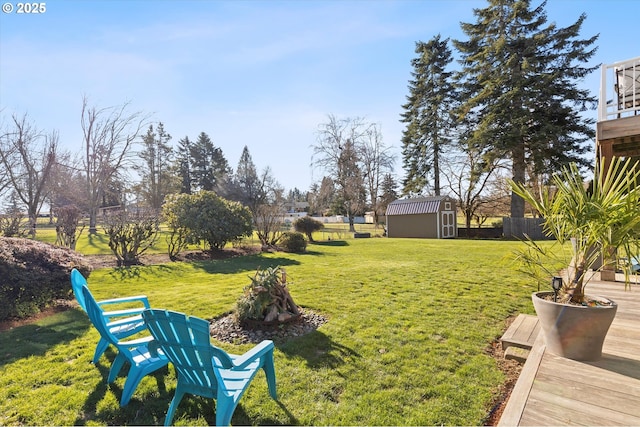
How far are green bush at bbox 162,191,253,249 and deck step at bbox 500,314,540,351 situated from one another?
380 inches

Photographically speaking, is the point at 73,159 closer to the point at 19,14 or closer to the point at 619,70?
the point at 19,14

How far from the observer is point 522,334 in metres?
3.30

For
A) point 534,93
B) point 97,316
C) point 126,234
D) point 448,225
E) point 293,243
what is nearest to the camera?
point 97,316

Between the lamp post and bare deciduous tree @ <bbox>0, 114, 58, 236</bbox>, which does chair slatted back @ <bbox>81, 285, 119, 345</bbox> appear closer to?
the lamp post

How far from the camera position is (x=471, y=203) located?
860 inches

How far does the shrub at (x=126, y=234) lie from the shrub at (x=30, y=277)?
3.94 m

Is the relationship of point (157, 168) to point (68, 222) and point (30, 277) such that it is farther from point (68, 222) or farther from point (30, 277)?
point (30, 277)

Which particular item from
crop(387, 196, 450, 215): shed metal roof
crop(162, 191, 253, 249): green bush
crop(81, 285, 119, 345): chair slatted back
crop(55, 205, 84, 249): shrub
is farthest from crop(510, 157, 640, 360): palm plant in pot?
crop(387, 196, 450, 215): shed metal roof

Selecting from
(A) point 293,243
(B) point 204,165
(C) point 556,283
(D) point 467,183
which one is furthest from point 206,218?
(B) point 204,165

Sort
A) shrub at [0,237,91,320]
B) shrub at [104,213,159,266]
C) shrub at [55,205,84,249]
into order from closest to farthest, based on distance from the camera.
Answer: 1. shrub at [0,237,91,320]
2. shrub at [104,213,159,266]
3. shrub at [55,205,84,249]

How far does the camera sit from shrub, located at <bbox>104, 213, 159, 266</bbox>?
8.83 metres

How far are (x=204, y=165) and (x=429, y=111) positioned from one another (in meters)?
29.4

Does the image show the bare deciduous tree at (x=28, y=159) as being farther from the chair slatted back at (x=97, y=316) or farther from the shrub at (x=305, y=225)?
the chair slatted back at (x=97, y=316)

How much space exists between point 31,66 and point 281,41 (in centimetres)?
688
